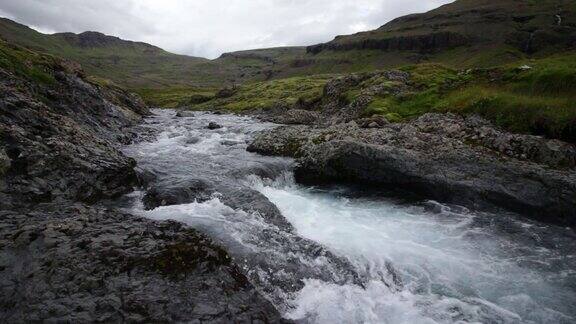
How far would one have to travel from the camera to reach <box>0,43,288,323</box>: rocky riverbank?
422 inches

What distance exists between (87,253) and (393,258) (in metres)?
12.0

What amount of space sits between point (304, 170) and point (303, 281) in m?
14.9

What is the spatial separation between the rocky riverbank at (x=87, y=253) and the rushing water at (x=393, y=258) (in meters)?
1.73

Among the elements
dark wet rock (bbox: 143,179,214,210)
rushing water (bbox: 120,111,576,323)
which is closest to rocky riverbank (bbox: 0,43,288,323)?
rushing water (bbox: 120,111,576,323)

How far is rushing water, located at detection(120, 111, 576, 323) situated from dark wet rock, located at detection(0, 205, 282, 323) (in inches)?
62.9

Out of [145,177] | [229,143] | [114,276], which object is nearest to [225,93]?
[229,143]

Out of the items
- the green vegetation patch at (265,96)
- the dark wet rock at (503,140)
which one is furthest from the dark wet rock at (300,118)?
the green vegetation patch at (265,96)

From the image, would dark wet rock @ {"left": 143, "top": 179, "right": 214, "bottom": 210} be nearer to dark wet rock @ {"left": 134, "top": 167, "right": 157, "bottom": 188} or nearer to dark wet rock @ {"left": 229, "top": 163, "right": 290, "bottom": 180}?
dark wet rock @ {"left": 134, "top": 167, "right": 157, "bottom": 188}

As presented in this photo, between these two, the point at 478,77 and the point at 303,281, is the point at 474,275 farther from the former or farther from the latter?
the point at 478,77

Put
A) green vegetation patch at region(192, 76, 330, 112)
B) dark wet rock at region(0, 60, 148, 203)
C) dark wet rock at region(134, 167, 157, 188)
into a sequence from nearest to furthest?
dark wet rock at region(0, 60, 148, 203)
dark wet rock at region(134, 167, 157, 188)
green vegetation patch at region(192, 76, 330, 112)

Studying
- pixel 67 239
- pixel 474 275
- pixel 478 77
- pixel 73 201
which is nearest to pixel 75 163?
pixel 73 201

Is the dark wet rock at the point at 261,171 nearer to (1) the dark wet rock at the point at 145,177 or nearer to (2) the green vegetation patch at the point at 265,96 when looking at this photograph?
(1) the dark wet rock at the point at 145,177

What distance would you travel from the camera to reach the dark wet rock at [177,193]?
1995cm

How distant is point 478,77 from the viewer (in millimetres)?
40781
